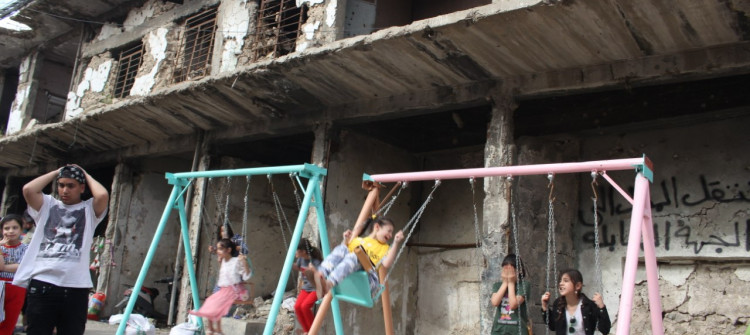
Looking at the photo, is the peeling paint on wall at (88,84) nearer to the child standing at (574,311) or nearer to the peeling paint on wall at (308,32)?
the peeling paint on wall at (308,32)

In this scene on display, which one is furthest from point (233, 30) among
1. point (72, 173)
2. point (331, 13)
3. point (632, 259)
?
point (632, 259)

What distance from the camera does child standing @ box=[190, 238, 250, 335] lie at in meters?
7.00

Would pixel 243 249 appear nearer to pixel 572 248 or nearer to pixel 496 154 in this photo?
pixel 496 154

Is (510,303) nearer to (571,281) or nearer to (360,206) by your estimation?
(571,281)

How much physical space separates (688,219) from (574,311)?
2638 mm

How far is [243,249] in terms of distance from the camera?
7363 mm

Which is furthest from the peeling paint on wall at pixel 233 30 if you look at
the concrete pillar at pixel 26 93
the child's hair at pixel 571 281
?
the concrete pillar at pixel 26 93

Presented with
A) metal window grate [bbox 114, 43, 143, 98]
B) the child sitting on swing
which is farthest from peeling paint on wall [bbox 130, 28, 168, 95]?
the child sitting on swing

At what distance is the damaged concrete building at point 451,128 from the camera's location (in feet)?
19.1

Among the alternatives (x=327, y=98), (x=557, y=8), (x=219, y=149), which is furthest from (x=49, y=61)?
(x=557, y=8)

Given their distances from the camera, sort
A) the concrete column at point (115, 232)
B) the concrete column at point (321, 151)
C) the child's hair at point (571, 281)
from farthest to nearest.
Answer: the concrete column at point (115, 232), the concrete column at point (321, 151), the child's hair at point (571, 281)

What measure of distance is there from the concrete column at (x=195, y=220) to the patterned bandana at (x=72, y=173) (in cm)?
512

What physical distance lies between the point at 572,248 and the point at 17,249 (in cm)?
613

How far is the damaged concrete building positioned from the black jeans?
11.9 ft
